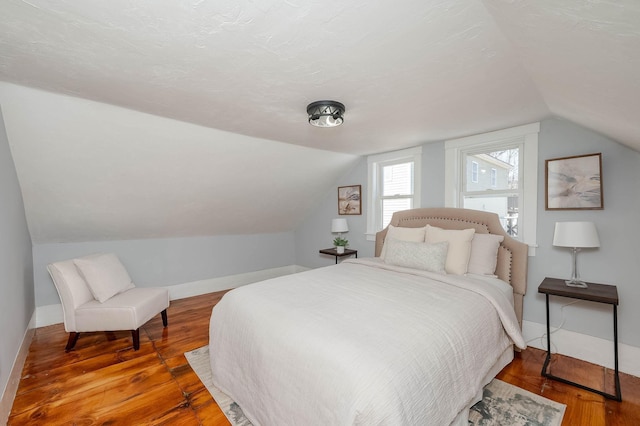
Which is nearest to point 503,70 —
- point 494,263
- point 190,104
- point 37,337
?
point 494,263

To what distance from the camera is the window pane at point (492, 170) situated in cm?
293

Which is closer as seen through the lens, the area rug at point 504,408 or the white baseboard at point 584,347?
the area rug at point 504,408

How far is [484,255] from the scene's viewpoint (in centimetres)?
266

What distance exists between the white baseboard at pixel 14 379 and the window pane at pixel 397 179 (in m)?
4.07

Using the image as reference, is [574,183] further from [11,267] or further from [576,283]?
[11,267]

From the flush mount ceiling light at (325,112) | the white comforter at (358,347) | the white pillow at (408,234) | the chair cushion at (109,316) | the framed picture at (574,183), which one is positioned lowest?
the chair cushion at (109,316)

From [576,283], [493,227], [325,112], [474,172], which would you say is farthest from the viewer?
[474,172]

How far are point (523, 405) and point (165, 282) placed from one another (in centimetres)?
424

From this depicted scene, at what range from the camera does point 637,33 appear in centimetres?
81

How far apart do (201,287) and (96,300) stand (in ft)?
5.47

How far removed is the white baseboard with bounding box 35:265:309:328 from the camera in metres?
3.17

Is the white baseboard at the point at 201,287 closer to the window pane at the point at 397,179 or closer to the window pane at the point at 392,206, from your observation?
the window pane at the point at 392,206

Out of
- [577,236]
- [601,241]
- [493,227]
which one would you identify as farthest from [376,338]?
[601,241]

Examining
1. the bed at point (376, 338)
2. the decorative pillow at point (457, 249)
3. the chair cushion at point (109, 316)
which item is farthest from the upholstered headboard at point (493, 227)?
the chair cushion at point (109, 316)
